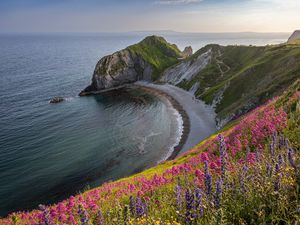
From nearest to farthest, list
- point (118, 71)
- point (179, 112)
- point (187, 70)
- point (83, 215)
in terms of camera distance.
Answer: point (83, 215) → point (179, 112) → point (187, 70) → point (118, 71)

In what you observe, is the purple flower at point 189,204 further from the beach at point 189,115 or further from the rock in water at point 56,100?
the rock in water at point 56,100

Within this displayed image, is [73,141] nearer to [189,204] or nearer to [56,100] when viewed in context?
[56,100]

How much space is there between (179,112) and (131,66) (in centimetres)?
6746

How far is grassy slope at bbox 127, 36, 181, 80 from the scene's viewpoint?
493 ft

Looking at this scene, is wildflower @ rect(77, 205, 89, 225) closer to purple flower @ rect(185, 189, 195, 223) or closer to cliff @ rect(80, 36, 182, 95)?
purple flower @ rect(185, 189, 195, 223)

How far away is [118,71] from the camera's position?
136m

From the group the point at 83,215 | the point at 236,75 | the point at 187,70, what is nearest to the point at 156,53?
the point at 187,70

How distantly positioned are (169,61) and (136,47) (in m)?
23.1

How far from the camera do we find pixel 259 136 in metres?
17.7

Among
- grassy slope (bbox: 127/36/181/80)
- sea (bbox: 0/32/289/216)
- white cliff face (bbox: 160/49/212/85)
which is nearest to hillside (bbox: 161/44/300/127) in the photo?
white cliff face (bbox: 160/49/212/85)

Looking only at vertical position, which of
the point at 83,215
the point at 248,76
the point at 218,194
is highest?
the point at 248,76

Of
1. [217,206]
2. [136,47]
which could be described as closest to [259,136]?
[217,206]

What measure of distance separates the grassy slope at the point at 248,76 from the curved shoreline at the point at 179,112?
980cm

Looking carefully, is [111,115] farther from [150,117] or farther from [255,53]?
[255,53]
